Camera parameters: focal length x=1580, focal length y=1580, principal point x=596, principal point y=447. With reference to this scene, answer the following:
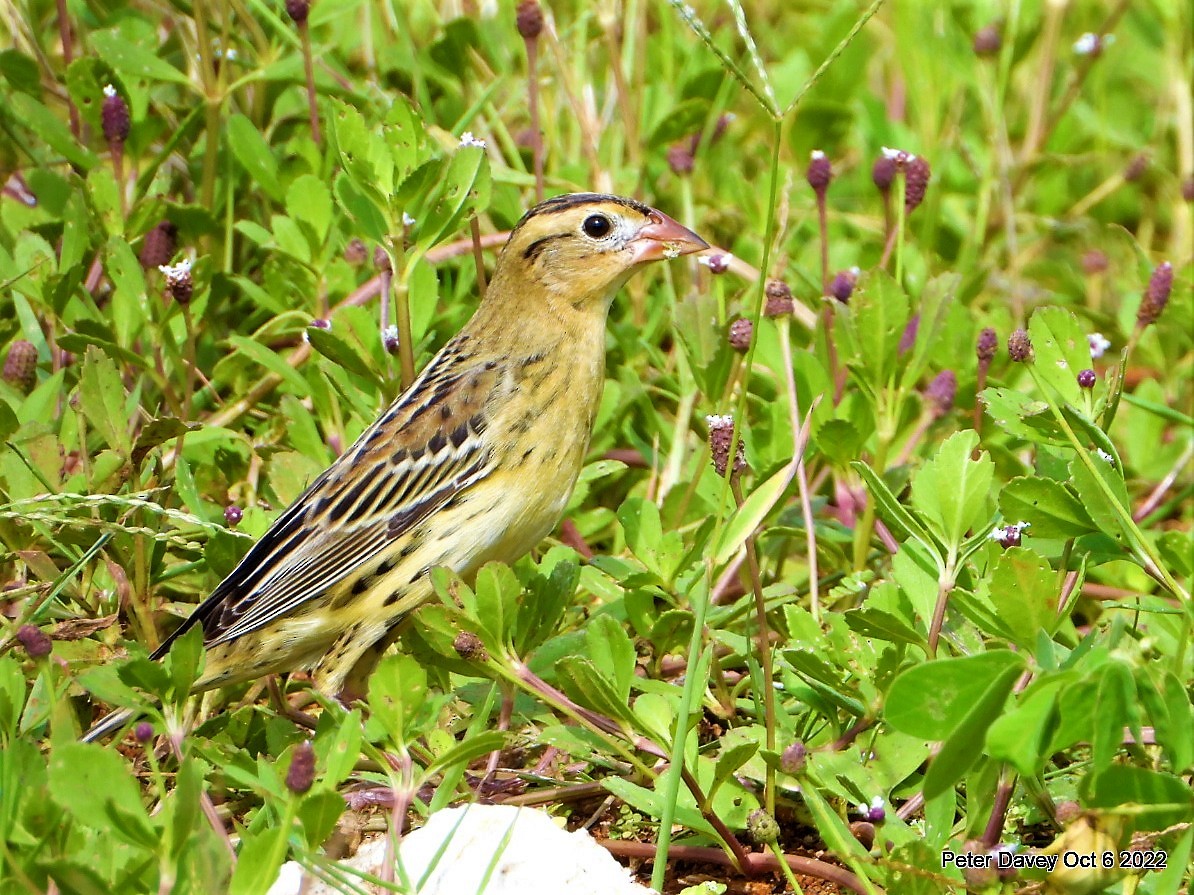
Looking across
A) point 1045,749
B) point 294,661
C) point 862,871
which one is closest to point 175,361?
point 294,661

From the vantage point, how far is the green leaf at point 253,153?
5457mm

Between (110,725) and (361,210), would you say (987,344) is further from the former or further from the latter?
(110,725)

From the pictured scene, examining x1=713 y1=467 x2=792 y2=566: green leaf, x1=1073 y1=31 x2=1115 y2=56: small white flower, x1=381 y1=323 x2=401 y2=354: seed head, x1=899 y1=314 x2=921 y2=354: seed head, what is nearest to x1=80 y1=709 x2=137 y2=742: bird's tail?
x1=381 y1=323 x2=401 y2=354: seed head

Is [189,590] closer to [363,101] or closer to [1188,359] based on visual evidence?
[363,101]

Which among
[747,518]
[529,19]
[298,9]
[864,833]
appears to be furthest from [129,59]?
[864,833]

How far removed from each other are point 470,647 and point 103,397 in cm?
137

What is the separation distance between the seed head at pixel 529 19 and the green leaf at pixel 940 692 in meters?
2.89

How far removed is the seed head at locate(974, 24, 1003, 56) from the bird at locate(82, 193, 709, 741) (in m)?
2.46

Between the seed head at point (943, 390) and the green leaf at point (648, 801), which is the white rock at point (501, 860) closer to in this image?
the green leaf at point (648, 801)

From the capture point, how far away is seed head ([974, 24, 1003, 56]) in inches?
257

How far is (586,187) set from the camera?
5.96 m

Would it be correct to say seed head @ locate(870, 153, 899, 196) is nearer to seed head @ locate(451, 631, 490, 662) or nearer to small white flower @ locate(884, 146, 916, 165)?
small white flower @ locate(884, 146, 916, 165)

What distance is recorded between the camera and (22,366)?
483cm

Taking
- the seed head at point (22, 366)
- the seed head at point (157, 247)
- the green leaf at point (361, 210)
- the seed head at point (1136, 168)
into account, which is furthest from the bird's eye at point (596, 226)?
the seed head at point (1136, 168)
